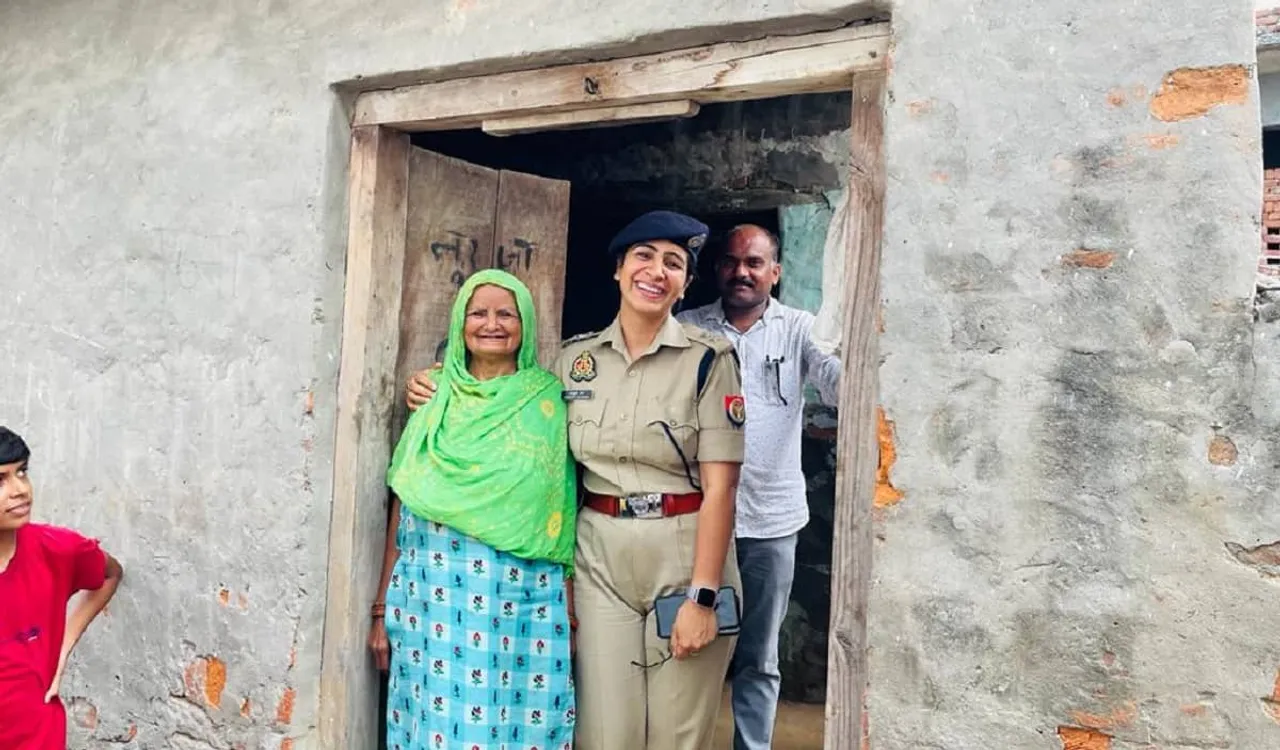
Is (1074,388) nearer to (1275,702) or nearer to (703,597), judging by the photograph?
(1275,702)

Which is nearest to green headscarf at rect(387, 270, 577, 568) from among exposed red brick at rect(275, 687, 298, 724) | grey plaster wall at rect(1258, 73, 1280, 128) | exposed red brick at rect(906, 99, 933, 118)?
exposed red brick at rect(275, 687, 298, 724)

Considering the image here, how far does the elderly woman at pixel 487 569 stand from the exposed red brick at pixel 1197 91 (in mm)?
1485

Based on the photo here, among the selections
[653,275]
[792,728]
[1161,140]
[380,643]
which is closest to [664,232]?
[653,275]

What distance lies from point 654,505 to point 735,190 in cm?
221

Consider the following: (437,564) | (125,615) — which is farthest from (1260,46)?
(125,615)

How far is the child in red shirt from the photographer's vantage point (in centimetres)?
231

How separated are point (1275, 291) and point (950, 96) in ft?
2.15

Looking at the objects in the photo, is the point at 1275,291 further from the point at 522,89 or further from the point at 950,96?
the point at 522,89

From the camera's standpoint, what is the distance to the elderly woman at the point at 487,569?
2469 mm

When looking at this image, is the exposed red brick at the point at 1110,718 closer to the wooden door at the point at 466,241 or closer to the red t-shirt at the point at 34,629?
the wooden door at the point at 466,241

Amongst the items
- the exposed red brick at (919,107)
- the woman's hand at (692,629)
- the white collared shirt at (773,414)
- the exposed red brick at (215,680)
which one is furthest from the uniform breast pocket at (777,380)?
the exposed red brick at (215,680)

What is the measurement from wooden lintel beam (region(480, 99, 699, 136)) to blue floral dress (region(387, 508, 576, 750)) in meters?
1.03

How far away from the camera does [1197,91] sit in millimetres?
1750

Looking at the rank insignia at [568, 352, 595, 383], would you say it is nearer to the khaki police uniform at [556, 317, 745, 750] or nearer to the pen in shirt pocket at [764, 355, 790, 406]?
the khaki police uniform at [556, 317, 745, 750]
